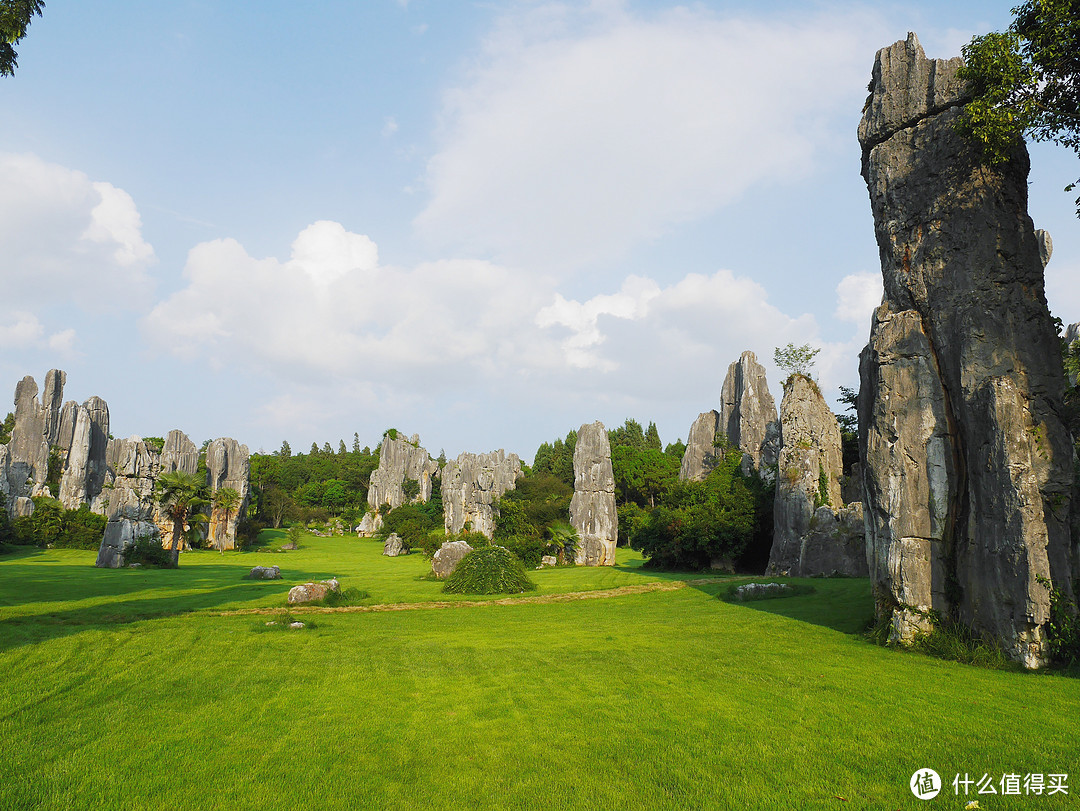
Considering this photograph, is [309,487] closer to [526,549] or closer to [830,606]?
[526,549]

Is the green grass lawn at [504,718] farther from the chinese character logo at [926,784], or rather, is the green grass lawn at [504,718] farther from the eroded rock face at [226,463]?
the eroded rock face at [226,463]

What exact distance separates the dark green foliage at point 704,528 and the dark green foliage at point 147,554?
2679 cm

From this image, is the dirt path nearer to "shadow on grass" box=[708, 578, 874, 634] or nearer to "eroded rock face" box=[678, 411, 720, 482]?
"shadow on grass" box=[708, 578, 874, 634]

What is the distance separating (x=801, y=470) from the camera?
102 ft

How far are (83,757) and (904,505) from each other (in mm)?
13449

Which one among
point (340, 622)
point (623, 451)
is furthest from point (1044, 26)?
point (623, 451)

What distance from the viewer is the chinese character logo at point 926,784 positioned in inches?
214

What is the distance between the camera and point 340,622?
52.2 ft

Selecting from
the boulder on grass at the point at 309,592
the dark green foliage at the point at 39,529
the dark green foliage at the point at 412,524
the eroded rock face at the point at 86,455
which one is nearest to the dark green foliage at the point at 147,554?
the dark green foliage at the point at 39,529

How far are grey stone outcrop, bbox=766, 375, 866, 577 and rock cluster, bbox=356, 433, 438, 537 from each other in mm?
55805

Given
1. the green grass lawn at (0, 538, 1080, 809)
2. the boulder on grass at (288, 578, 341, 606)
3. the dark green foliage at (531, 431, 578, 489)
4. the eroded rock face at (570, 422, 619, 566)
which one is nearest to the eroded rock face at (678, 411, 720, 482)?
the dark green foliage at (531, 431, 578, 489)

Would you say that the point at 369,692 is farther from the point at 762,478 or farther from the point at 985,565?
the point at 762,478

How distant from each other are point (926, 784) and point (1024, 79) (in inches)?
517

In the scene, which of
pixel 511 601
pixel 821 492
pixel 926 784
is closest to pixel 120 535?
pixel 511 601
